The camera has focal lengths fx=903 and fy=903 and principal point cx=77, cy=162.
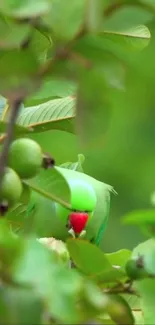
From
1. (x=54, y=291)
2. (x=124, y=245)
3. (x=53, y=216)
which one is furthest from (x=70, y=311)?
(x=124, y=245)

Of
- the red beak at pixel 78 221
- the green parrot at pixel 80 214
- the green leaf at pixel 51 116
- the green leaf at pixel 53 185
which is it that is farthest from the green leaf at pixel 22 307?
the red beak at pixel 78 221

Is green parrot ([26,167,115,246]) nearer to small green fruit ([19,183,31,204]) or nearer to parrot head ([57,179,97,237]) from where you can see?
parrot head ([57,179,97,237])

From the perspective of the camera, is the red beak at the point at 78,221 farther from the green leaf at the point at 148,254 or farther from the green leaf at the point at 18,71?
the green leaf at the point at 18,71

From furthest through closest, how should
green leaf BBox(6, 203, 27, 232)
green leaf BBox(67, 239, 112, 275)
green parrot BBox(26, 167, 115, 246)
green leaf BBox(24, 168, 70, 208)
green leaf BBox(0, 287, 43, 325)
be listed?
green parrot BBox(26, 167, 115, 246) → green leaf BBox(6, 203, 27, 232) → green leaf BBox(24, 168, 70, 208) → green leaf BBox(67, 239, 112, 275) → green leaf BBox(0, 287, 43, 325)

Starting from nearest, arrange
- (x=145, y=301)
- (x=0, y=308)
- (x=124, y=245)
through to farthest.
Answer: (x=0, y=308) < (x=145, y=301) < (x=124, y=245)

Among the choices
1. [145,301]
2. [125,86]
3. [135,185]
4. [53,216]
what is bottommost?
[135,185]

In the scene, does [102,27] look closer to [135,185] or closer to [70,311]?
[70,311]

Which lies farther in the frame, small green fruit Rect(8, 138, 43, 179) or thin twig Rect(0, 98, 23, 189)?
small green fruit Rect(8, 138, 43, 179)

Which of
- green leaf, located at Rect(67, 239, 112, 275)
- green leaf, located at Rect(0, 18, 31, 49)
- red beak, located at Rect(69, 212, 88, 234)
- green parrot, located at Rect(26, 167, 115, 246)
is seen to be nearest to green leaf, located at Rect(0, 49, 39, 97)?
green leaf, located at Rect(0, 18, 31, 49)

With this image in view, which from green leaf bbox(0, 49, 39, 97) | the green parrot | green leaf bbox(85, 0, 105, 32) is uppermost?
green leaf bbox(85, 0, 105, 32)
